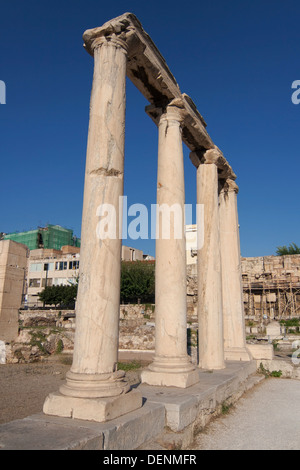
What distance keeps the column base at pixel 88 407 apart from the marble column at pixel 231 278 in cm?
718

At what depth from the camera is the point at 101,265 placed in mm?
5227

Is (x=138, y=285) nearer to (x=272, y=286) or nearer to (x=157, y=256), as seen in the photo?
(x=272, y=286)

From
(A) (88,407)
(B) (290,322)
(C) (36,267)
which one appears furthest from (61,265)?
(A) (88,407)

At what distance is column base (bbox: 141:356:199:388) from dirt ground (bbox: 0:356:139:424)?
9.68 feet

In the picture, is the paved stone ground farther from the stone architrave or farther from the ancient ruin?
the stone architrave

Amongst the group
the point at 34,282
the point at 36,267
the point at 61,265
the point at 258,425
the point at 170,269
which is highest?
the point at 61,265

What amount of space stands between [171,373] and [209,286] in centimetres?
320

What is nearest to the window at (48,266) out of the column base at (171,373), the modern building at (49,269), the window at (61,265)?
the modern building at (49,269)

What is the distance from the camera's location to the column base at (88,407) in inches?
172

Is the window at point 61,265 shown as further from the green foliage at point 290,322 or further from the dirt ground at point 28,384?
the dirt ground at point 28,384

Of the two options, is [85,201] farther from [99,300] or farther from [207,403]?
[207,403]

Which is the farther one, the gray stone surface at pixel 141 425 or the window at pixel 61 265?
the window at pixel 61 265

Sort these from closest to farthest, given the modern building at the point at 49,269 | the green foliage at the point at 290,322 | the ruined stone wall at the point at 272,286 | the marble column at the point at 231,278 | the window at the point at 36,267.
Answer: the marble column at the point at 231,278, the green foliage at the point at 290,322, the ruined stone wall at the point at 272,286, the modern building at the point at 49,269, the window at the point at 36,267

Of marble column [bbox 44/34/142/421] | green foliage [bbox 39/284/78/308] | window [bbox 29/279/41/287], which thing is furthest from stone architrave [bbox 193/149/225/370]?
window [bbox 29/279/41/287]
